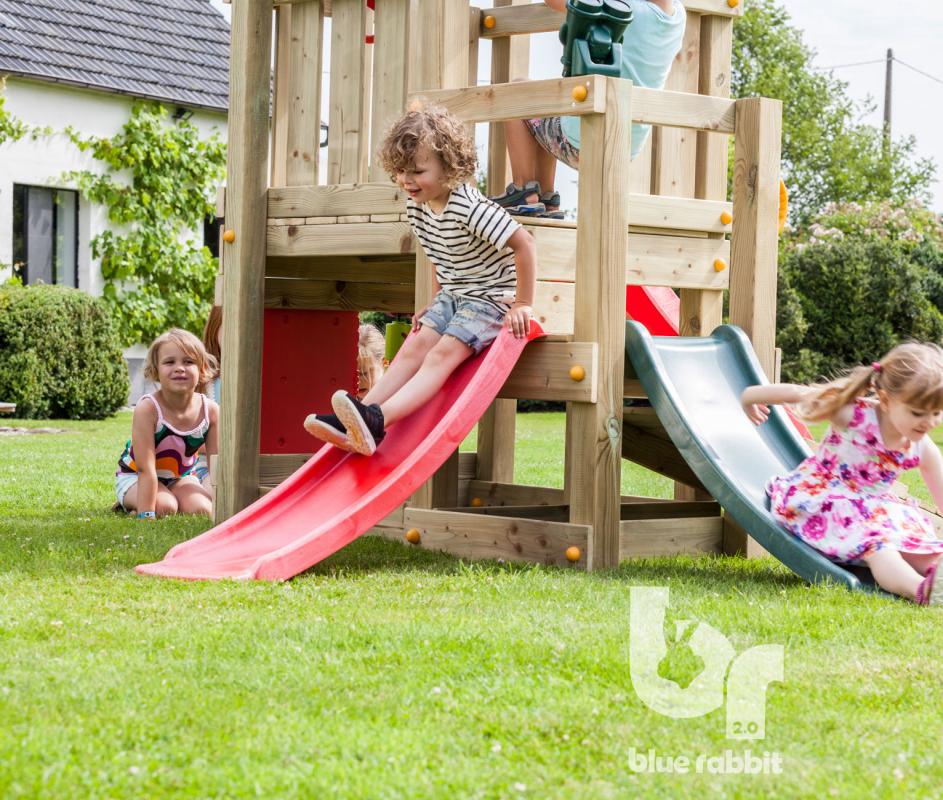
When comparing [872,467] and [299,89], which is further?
[299,89]

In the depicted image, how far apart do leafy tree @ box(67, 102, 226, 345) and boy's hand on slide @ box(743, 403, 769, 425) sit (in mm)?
14350

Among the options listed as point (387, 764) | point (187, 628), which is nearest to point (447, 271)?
point (187, 628)

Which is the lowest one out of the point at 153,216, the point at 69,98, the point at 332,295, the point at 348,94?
the point at 332,295

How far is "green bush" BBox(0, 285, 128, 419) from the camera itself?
1678cm

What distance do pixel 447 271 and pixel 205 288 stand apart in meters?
14.7

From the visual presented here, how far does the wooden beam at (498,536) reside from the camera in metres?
5.62

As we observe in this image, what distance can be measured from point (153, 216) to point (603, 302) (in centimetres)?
1494

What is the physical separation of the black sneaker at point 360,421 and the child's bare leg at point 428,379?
0.10 metres

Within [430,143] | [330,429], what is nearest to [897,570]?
[330,429]

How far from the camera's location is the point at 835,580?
16.6 feet

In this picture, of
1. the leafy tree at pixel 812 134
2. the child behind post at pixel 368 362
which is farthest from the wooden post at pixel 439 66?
the leafy tree at pixel 812 134

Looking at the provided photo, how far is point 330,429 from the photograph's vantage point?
562cm

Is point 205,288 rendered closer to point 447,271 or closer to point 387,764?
point 447,271

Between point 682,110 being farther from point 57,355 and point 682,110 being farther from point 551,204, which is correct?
point 57,355
